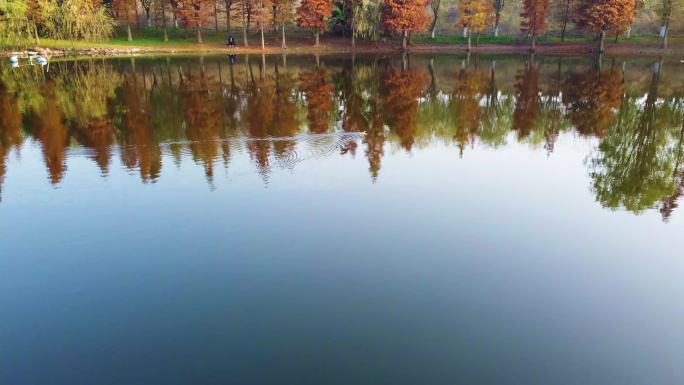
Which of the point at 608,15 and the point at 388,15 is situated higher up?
the point at 388,15

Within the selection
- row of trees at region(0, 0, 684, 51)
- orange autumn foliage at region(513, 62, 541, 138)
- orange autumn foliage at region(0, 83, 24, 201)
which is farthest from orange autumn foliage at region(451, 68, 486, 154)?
row of trees at region(0, 0, 684, 51)

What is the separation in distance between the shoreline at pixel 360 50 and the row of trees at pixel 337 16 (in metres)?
1.53

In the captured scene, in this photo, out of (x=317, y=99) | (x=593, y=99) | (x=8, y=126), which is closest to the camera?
(x=8, y=126)

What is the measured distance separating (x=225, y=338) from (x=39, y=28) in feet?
233

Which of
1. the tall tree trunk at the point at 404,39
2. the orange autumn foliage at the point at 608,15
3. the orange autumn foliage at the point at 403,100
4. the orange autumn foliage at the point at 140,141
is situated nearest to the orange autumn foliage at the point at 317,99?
the orange autumn foliage at the point at 403,100

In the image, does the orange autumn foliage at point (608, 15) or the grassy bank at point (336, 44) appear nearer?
the orange autumn foliage at point (608, 15)

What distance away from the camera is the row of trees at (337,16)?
6300cm

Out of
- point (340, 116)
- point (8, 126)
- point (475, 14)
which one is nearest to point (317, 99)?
point (340, 116)

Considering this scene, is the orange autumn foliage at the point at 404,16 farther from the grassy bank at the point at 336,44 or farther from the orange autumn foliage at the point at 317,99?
the orange autumn foliage at the point at 317,99

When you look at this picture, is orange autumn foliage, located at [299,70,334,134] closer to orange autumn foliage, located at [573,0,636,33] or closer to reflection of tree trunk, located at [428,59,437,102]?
reflection of tree trunk, located at [428,59,437,102]

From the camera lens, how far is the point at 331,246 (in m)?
13.6

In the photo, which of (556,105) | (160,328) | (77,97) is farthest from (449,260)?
(77,97)

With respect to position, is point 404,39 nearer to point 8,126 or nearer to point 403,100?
point 403,100

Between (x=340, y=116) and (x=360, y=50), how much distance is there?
4783 cm
